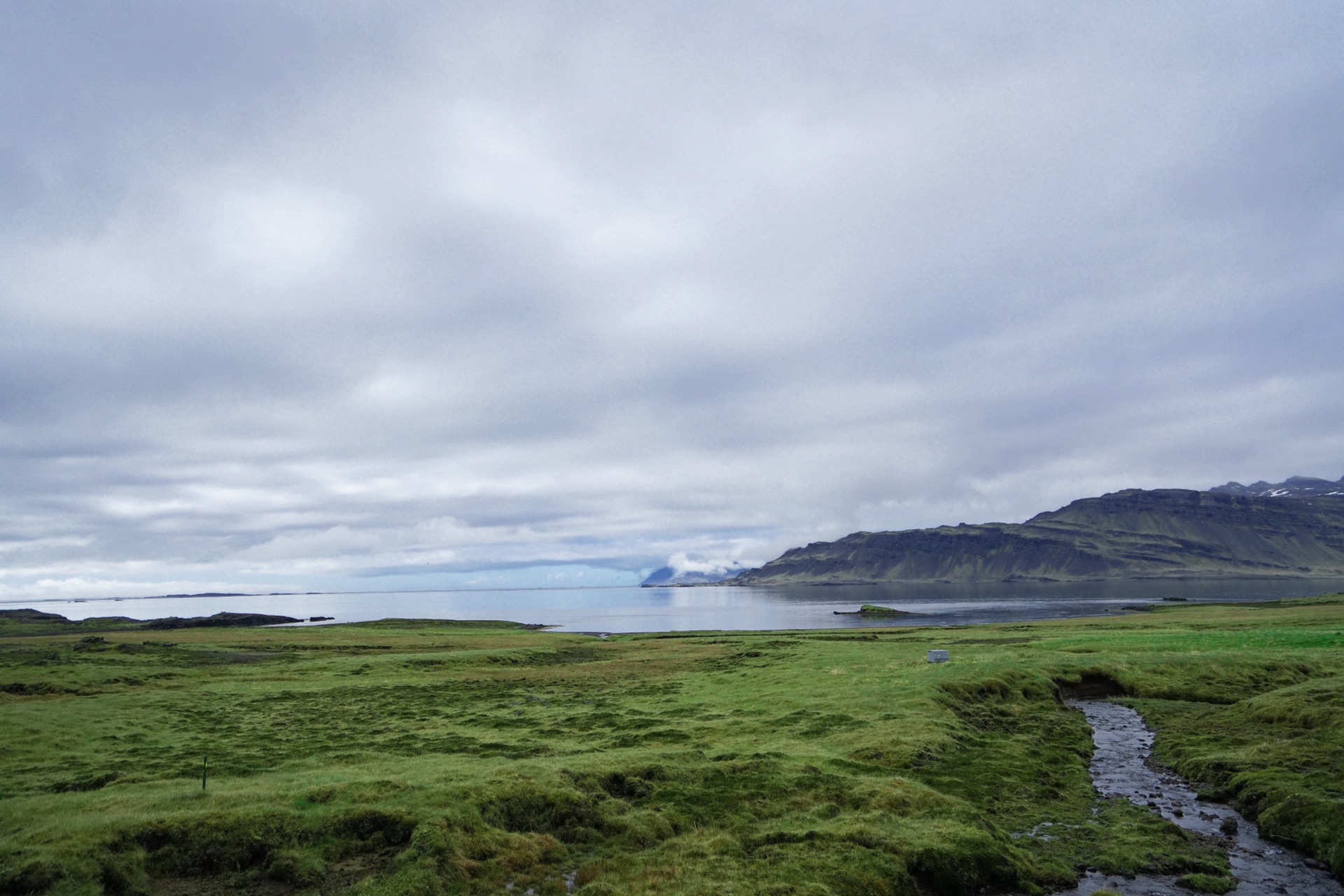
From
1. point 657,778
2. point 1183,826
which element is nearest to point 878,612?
point 1183,826

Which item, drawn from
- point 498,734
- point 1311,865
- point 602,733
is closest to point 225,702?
point 498,734

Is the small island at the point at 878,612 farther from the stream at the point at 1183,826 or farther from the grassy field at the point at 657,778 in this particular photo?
the stream at the point at 1183,826

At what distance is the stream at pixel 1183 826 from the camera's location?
1775cm

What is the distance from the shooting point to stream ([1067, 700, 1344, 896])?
1775 cm

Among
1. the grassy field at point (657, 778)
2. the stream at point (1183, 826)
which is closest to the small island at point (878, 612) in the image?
the grassy field at point (657, 778)

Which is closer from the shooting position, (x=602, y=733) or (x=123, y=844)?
(x=123, y=844)

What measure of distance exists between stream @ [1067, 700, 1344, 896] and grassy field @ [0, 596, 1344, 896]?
0.69 m

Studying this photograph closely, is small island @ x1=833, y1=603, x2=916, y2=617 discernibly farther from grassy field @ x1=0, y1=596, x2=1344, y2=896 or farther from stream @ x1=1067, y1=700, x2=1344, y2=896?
stream @ x1=1067, y1=700, x2=1344, y2=896

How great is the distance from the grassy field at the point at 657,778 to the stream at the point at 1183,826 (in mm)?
691

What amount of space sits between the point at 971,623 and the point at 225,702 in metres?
145

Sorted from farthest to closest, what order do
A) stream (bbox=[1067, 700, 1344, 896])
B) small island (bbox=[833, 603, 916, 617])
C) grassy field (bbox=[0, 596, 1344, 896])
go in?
small island (bbox=[833, 603, 916, 617]) → grassy field (bbox=[0, 596, 1344, 896]) → stream (bbox=[1067, 700, 1344, 896])

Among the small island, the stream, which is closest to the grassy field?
the stream

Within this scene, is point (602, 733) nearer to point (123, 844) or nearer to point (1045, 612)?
point (123, 844)

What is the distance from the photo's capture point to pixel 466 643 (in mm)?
116250
